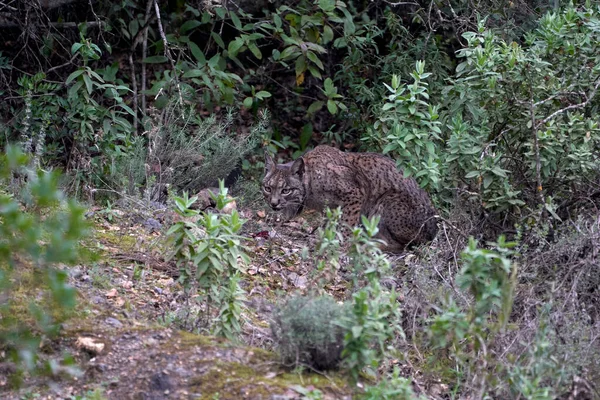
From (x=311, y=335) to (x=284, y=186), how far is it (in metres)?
4.30

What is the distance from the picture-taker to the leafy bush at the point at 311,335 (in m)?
4.44

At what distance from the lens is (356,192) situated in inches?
341

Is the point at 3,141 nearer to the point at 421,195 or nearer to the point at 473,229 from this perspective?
the point at 421,195

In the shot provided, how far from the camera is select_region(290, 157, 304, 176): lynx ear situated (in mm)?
8664

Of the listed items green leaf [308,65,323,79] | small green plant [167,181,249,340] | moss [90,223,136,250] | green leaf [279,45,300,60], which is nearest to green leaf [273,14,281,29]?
green leaf [279,45,300,60]

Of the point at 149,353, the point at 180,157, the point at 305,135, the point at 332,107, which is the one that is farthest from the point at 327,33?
the point at 149,353

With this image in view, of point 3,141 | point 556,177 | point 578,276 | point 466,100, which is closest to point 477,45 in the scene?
point 466,100

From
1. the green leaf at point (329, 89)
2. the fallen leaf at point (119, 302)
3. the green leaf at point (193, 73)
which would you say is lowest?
the fallen leaf at point (119, 302)

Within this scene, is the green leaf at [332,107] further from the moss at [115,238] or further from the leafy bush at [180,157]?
the moss at [115,238]

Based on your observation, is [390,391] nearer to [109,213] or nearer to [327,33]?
[109,213]

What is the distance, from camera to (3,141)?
28.0 ft

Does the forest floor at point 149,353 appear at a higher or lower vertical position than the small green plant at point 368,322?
lower

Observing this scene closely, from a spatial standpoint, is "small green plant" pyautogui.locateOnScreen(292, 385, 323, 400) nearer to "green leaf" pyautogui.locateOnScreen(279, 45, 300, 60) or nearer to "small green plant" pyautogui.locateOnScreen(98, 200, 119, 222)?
"small green plant" pyautogui.locateOnScreen(98, 200, 119, 222)

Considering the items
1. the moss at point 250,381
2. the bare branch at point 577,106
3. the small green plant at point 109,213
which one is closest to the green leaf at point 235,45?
the small green plant at point 109,213
